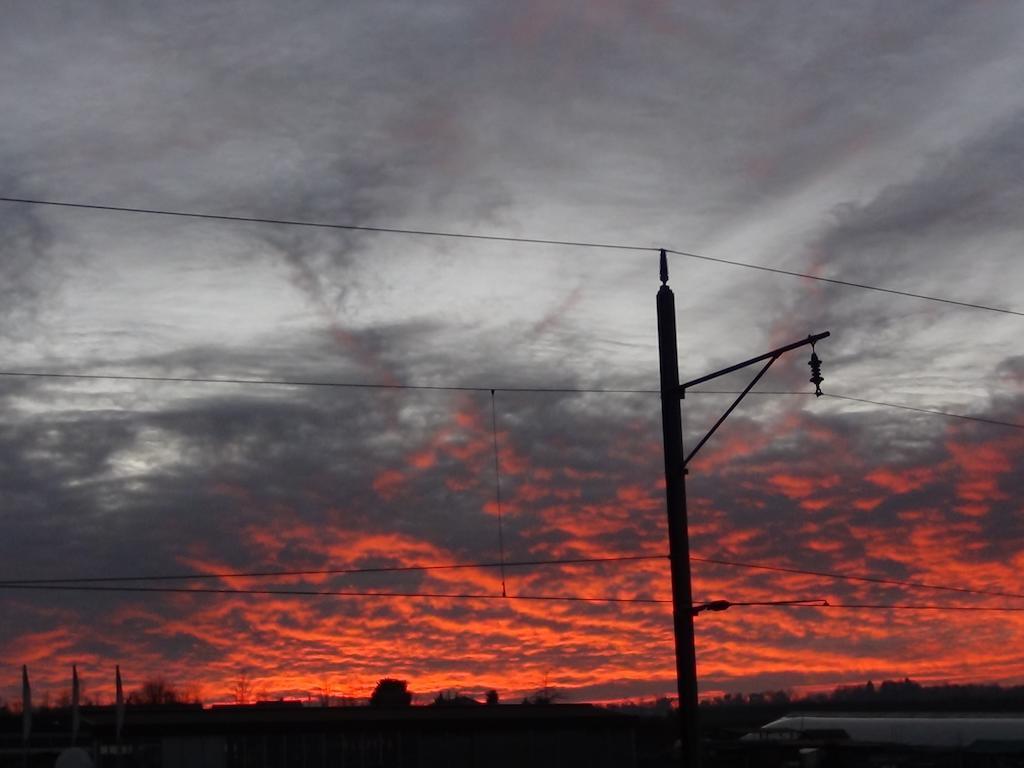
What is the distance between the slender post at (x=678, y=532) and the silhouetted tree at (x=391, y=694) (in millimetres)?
59317

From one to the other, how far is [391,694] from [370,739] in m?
37.2

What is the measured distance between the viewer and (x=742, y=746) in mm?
66125

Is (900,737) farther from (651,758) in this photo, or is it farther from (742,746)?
(742,746)

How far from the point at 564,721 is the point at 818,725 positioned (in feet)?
192

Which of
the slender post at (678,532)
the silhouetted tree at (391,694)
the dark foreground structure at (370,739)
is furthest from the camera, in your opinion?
the silhouetted tree at (391,694)

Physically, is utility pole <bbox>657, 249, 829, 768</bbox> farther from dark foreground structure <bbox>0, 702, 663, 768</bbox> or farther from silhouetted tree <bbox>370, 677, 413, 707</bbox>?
silhouetted tree <bbox>370, 677, 413, 707</bbox>

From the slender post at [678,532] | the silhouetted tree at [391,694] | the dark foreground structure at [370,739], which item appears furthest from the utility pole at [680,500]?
the silhouetted tree at [391,694]

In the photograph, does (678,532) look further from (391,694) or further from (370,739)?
(391,694)

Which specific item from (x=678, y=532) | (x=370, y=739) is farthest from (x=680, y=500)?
(x=370, y=739)

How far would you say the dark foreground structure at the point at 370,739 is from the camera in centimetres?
4578

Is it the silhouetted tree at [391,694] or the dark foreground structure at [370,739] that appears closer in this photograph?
the dark foreground structure at [370,739]

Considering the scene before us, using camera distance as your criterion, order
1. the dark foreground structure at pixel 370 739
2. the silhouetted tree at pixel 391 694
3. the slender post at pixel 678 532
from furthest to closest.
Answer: the silhouetted tree at pixel 391 694 → the dark foreground structure at pixel 370 739 → the slender post at pixel 678 532

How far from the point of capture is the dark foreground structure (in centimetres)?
4578

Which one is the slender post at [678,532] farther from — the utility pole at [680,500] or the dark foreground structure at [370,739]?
the dark foreground structure at [370,739]
